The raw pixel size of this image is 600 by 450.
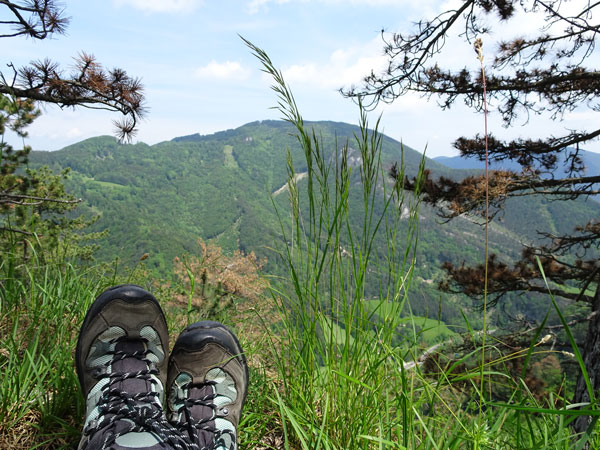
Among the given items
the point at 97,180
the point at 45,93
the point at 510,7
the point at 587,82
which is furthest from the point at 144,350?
the point at 97,180

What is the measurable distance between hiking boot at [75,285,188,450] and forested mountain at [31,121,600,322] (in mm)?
70381

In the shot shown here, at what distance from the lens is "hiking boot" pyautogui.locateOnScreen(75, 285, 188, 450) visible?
3.24 ft

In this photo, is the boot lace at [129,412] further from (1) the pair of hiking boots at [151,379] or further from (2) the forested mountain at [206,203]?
(2) the forested mountain at [206,203]

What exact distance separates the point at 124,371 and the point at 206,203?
141559 millimetres

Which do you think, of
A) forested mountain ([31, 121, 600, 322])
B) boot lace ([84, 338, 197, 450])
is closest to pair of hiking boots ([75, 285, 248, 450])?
boot lace ([84, 338, 197, 450])

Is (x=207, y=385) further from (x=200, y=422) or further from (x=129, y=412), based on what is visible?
(x=129, y=412)

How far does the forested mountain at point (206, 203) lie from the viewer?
91438 mm

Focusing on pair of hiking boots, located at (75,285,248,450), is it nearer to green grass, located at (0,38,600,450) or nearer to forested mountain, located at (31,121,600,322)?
green grass, located at (0,38,600,450)

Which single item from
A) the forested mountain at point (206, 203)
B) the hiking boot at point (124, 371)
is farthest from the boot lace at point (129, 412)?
the forested mountain at point (206, 203)

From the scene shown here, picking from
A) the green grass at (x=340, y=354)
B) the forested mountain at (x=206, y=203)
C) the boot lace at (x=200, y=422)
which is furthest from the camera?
the forested mountain at (x=206, y=203)

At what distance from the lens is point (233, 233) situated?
118m

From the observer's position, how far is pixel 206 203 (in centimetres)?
13875

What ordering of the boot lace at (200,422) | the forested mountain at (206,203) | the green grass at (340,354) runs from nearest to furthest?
1. the green grass at (340,354)
2. the boot lace at (200,422)
3. the forested mountain at (206,203)

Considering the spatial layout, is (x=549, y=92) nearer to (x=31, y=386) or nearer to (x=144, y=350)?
(x=144, y=350)
